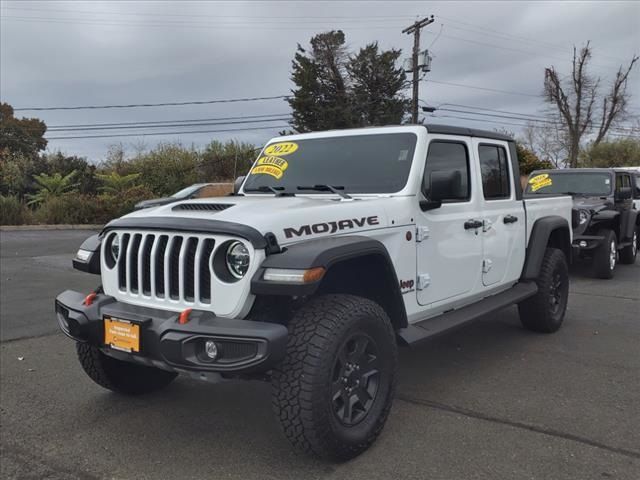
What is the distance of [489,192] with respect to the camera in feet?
15.2

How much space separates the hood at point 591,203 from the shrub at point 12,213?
53.2 feet

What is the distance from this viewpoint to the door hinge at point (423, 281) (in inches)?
144

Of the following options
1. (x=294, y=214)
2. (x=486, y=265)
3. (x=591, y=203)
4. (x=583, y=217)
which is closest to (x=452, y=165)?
(x=486, y=265)

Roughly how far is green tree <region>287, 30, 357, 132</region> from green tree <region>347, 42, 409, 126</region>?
666 millimetres

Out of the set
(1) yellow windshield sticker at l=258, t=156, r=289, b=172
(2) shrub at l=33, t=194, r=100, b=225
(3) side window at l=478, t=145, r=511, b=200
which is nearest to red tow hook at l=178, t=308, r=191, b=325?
(1) yellow windshield sticker at l=258, t=156, r=289, b=172

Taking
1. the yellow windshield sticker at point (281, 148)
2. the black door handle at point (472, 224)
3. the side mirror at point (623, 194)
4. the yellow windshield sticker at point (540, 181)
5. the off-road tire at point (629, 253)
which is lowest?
the off-road tire at point (629, 253)

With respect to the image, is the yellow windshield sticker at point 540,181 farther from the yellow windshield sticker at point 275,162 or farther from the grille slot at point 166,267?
the grille slot at point 166,267

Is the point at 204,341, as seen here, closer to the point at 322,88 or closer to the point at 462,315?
the point at 462,315

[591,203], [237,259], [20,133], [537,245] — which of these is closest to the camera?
[237,259]

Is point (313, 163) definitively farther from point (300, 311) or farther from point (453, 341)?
point (453, 341)

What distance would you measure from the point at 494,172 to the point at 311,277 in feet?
9.07

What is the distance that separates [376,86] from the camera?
35000 mm

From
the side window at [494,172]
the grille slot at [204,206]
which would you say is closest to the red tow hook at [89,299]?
the grille slot at [204,206]

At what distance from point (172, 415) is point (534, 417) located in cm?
230
